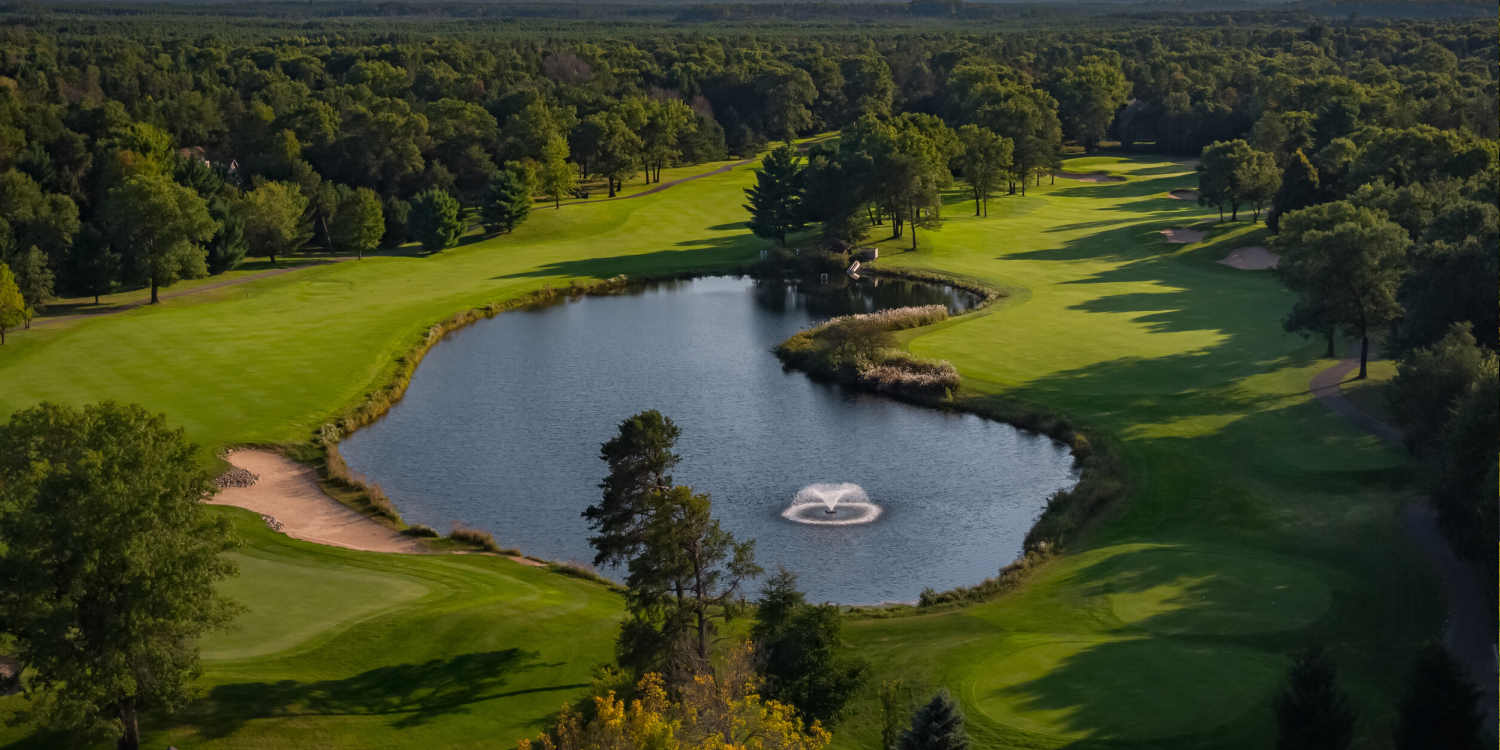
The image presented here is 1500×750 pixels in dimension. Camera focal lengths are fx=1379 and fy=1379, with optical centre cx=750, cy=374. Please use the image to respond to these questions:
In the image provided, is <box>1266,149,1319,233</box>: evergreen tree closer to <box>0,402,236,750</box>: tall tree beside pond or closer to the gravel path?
the gravel path

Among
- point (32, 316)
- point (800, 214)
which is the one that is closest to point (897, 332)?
point (800, 214)

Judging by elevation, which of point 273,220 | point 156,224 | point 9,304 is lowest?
point 9,304

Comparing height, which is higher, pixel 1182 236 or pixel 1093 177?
pixel 1093 177

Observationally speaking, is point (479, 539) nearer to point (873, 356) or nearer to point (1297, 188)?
point (873, 356)

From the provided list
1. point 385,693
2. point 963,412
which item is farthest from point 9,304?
point 385,693

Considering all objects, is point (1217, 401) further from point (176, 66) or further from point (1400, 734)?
point (176, 66)

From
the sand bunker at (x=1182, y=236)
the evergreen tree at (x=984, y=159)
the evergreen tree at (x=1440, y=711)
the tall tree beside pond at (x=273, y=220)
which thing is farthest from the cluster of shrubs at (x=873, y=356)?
the tall tree beside pond at (x=273, y=220)

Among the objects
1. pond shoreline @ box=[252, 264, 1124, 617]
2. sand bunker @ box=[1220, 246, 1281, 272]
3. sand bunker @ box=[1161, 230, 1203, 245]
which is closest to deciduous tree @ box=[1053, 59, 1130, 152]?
sand bunker @ box=[1161, 230, 1203, 245]

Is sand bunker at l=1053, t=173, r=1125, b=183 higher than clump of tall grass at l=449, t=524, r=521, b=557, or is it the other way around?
sand bunker at l=1053, t=173, r=1125, b=183
